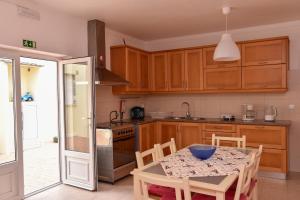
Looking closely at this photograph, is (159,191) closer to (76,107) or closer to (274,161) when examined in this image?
(76,107)

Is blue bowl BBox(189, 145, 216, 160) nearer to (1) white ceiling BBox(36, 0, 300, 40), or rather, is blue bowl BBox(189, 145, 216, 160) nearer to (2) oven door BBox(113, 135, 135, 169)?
(2) oven door BBox(113, 135, 135, 169)

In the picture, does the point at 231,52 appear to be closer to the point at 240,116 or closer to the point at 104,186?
the point at 240,116

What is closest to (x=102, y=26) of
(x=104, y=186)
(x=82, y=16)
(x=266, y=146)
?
(x=82, y=16)

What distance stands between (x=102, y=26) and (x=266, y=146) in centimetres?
323

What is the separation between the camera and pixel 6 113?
3.12m

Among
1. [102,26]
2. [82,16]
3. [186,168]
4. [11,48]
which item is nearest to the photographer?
[186,168]

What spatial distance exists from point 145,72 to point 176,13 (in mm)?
1597

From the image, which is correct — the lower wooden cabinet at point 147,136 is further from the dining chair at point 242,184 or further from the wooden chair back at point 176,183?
the wooden chair back at point 176,183

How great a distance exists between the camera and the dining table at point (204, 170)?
171 centimetres

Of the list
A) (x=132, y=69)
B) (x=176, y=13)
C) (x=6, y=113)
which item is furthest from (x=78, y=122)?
(x=176, y=13)

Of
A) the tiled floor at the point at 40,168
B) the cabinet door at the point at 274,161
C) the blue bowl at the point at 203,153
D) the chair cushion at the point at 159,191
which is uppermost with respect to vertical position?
the blue bowl at the point at 203,153

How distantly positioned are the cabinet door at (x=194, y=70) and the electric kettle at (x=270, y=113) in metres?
1.21

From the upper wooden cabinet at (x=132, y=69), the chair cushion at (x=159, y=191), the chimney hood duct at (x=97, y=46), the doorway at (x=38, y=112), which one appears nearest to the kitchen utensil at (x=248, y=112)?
the upper wooden cabinet at (x=132, y=69)

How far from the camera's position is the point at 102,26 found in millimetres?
4016
